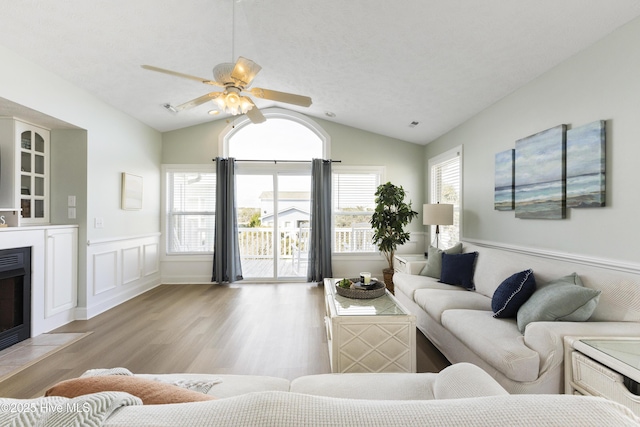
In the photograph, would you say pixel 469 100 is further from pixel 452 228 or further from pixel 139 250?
pixel 139 250

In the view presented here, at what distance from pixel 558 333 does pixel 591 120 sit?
1702mm

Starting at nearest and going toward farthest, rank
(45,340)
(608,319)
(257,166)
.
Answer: (608,319) < (45,340) < (257,166)

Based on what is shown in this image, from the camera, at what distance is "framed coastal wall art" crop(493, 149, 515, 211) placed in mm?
3191

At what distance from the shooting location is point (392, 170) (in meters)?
5.51

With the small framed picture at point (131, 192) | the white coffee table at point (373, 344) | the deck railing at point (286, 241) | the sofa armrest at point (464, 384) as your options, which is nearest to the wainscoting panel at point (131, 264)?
the small framed picture at point (131, 192)

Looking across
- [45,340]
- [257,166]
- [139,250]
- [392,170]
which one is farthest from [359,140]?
[45,340]

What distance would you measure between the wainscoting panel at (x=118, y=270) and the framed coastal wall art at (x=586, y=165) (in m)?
5.08

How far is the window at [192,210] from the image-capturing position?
5.48 metres

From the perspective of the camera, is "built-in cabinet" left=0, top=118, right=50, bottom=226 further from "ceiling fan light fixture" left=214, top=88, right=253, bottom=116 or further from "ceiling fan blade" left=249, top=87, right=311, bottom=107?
"ceiling fan blade" left=249, top=87, right=311, bottom=107

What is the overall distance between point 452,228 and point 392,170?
153 cm

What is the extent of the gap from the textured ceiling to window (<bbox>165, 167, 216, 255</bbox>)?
1571 mm

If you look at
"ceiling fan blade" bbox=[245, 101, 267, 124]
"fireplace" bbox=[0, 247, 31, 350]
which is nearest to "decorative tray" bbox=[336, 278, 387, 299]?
"ceiling fan blade" bbox=[245, 101, 267, 124]

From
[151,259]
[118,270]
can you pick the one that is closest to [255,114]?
[118,270]

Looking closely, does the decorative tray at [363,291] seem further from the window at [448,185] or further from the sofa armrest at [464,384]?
the window at [448,185]
